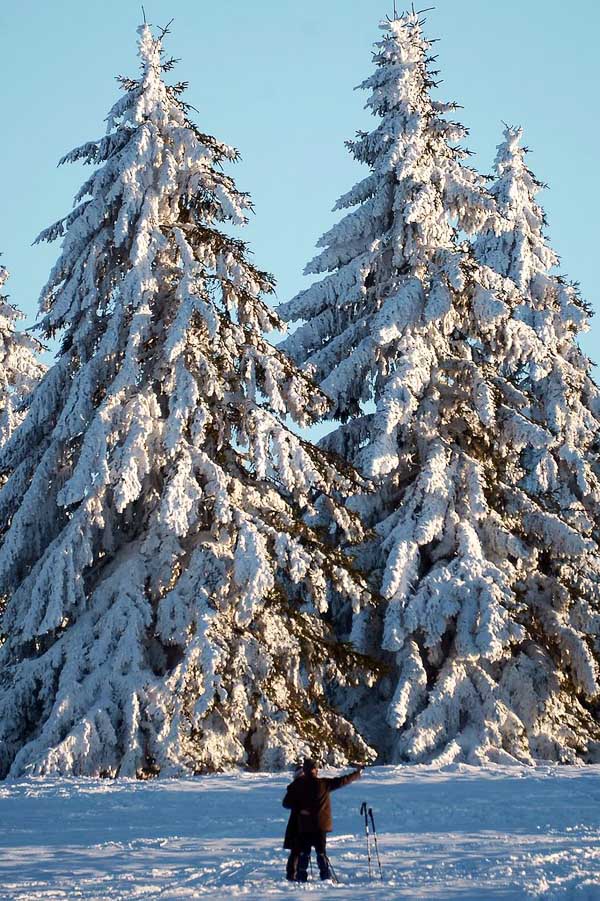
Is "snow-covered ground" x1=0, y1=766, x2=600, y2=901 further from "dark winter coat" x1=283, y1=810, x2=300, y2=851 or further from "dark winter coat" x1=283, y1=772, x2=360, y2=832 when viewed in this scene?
"dark winter coat" x1=283, y1=772, x2=360, y2=832

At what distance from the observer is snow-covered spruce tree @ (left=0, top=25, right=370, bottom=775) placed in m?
18.2

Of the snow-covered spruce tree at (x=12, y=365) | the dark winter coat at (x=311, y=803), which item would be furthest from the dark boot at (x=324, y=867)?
the snow-covered spruce tree at (x=12, y=365)

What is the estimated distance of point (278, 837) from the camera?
1378 centimetres

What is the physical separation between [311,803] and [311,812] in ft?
0.36

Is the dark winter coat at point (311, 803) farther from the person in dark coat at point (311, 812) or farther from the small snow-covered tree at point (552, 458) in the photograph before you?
the small snow-covered tree at point (552, 458)

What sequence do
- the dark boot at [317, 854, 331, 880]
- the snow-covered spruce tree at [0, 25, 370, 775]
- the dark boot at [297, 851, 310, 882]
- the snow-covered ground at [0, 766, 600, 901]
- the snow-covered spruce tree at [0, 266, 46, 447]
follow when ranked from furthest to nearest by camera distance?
the snow-covered spruce tree at [0, 266, 46, 447], the snow-covered spruce tree at [0, 25, 370, 775], the dark boot at [317, 854, 331, 880], the dark boot at [297, 851, 310, 882], the snow-covered ground at [0, 766, 600, 901]

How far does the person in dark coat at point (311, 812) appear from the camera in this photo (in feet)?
37.5

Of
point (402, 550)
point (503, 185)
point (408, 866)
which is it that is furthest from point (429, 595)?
point (503, 185)

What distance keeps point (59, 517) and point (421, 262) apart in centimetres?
917

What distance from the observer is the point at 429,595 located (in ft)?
69.8

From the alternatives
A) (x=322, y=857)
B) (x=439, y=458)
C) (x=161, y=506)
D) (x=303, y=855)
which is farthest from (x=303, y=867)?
(x=439, y=458)

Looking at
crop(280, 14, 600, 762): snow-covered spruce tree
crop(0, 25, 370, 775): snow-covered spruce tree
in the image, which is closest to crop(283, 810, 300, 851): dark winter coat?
crop(0, 25, 370, 775): snow-covered spruce tree

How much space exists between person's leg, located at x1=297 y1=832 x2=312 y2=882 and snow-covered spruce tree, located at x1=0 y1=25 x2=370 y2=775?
643 cm

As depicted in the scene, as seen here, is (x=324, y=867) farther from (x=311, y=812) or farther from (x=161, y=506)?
(x=161, y=506)
